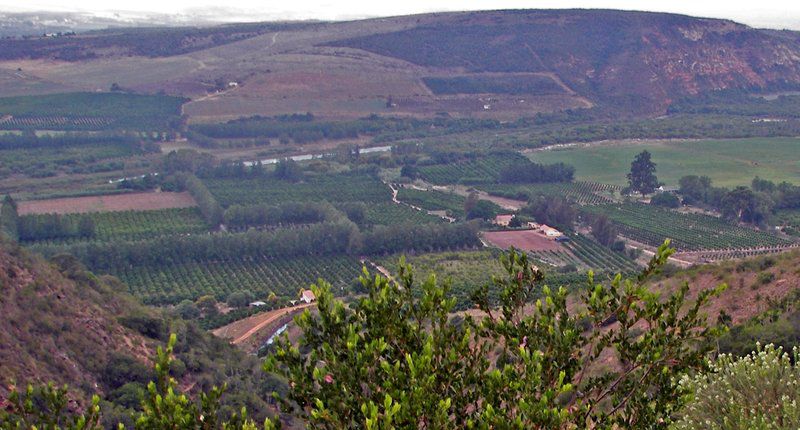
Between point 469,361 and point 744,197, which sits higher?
point 469,361

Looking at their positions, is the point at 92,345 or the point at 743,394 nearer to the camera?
the point at 743,394

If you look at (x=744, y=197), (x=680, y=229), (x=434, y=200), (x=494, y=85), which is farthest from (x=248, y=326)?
(x=494, y=85)

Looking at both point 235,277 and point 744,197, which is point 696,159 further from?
point 235,277

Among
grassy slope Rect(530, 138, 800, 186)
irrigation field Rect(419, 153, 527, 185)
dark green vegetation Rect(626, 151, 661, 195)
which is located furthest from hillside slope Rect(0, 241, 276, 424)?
grassy slope Rect(530, 138, 800, 186)

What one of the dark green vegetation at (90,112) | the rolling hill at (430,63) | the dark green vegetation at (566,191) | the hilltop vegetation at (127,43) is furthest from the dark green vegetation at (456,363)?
the hilltop vegetation at (127,43)

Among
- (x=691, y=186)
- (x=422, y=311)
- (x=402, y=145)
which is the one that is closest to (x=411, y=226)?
(x=691, y=186)

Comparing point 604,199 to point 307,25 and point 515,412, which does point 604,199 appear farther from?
point 307,25

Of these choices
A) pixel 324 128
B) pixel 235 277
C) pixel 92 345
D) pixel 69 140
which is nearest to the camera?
pixel 92 345
